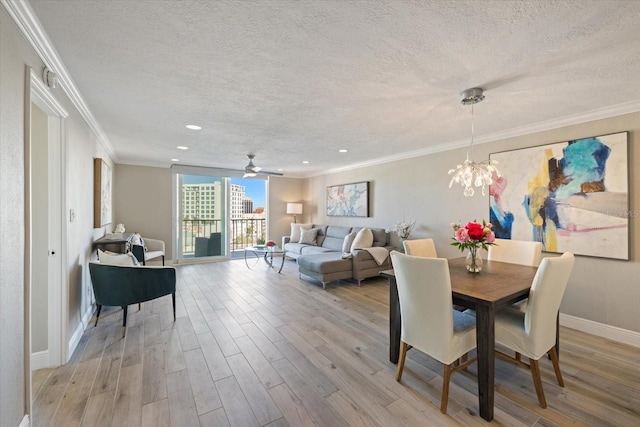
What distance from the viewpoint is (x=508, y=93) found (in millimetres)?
2334

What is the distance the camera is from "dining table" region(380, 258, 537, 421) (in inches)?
64.3

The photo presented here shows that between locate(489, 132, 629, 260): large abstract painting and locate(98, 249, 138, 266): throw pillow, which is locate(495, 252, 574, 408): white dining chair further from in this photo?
locate(98, 249, 138, 266): throw pillow

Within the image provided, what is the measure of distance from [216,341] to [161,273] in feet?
3.20

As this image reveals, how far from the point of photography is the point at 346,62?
1843 mm

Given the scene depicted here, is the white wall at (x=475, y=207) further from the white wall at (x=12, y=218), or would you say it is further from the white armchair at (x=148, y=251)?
the white wall at (x=12, y=218)

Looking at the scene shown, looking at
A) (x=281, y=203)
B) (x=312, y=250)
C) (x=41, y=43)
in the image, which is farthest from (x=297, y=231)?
(x=41, y=43)

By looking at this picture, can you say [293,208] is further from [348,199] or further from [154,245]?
[154,245]

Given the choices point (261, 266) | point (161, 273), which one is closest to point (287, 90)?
point (161, 273)

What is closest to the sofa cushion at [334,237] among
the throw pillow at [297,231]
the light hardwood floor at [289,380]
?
the throw pillow at [297,231]

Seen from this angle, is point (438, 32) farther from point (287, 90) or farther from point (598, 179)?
point (598, 179)

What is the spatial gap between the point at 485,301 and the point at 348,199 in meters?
4.66

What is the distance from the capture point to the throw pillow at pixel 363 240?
474cm

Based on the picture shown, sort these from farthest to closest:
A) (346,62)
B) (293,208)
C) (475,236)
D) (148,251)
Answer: (293,208) → (148,251) → (475,236) → (346,62)

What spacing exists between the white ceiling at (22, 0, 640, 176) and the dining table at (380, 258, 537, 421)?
153 centimetres
